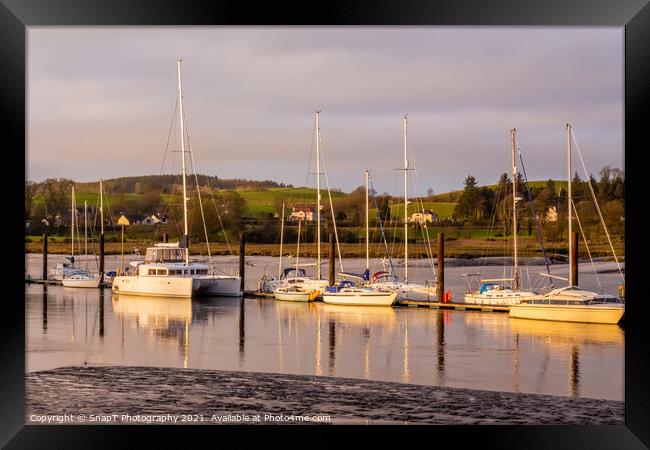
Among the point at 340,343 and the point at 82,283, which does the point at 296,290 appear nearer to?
the point at 82,283

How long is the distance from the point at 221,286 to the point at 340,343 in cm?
1280

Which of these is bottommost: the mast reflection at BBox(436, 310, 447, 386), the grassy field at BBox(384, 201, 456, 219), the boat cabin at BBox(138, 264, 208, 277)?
the mast reflection at BBox(436, 310, 447, 386)

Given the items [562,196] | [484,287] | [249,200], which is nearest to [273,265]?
[249,200]

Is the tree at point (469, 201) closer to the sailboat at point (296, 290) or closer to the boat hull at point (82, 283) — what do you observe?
the sailboat at point (296, 290)

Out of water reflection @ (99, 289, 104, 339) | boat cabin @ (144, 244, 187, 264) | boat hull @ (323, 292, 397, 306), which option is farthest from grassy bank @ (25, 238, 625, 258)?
boat hull @ (323, 292, 397, 306)

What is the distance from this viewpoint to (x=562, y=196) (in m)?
42.6

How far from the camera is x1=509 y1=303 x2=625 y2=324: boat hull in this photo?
69.6 ft

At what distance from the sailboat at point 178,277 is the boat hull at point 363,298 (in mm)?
3817

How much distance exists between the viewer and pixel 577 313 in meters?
21.4

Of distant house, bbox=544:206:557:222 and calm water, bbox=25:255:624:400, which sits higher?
distant house, bbox=544:206:557:222

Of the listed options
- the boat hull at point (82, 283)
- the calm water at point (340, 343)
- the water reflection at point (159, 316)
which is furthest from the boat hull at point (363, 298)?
the boat hull at point (82, 283)

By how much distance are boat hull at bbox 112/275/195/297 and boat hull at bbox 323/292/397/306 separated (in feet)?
15.6

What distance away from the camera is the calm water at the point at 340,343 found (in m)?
12.8

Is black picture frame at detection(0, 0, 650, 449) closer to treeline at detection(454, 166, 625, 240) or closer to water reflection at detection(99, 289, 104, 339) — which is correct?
water reflection at detection(99, 289, 104, 339)
